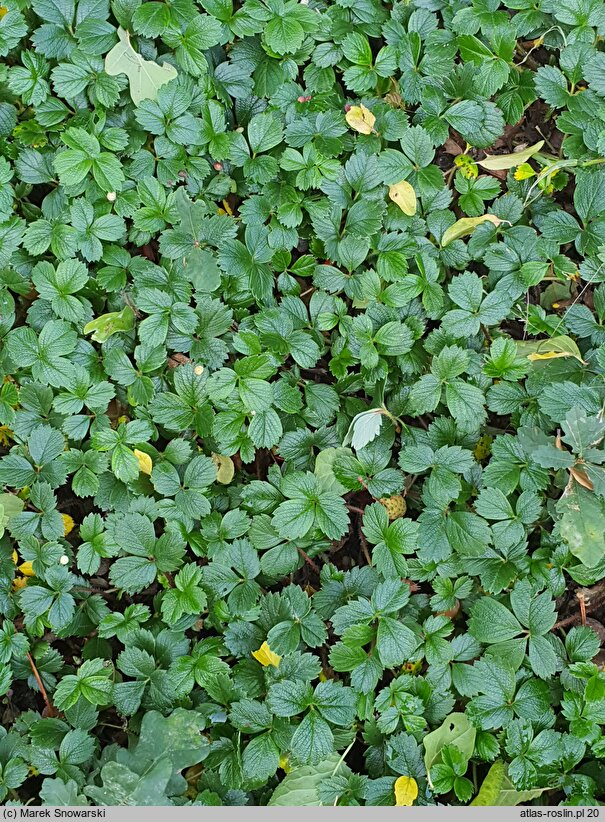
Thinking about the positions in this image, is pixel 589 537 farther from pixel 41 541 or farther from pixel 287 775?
pixel 41 541

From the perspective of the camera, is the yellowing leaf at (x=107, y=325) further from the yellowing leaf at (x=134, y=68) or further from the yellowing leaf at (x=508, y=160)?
the yellowing leaf at (x=508, y=160)

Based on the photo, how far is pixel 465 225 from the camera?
2129 mm

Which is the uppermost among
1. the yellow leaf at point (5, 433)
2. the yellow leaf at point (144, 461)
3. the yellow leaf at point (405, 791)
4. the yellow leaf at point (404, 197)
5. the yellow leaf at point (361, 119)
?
the yellow leaf at point (361, 119)

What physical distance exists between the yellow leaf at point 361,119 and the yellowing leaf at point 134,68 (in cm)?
53

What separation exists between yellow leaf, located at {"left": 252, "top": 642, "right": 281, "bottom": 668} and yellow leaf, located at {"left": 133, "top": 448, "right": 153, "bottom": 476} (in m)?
0.59

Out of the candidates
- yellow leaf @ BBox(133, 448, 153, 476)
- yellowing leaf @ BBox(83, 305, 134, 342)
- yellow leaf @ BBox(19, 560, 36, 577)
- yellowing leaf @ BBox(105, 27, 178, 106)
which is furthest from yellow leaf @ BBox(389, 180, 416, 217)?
yellow leaf @ BBox(19, 560, 36, 577)

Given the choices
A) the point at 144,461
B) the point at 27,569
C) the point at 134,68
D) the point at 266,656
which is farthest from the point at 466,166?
the point at 27,569

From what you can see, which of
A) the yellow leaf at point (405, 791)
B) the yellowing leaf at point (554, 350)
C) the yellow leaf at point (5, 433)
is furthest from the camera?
the yellow leaf at point (5, 433)

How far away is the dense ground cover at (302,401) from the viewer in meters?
1.92

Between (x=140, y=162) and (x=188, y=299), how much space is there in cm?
44

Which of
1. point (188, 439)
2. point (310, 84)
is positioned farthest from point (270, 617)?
point (310, 84)

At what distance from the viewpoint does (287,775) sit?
6.31 feet

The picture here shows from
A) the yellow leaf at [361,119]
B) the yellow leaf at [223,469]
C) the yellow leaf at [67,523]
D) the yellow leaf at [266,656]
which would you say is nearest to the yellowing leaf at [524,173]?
the yellow leaf at [361,119]

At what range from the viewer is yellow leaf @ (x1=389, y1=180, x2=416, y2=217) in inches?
83.7
